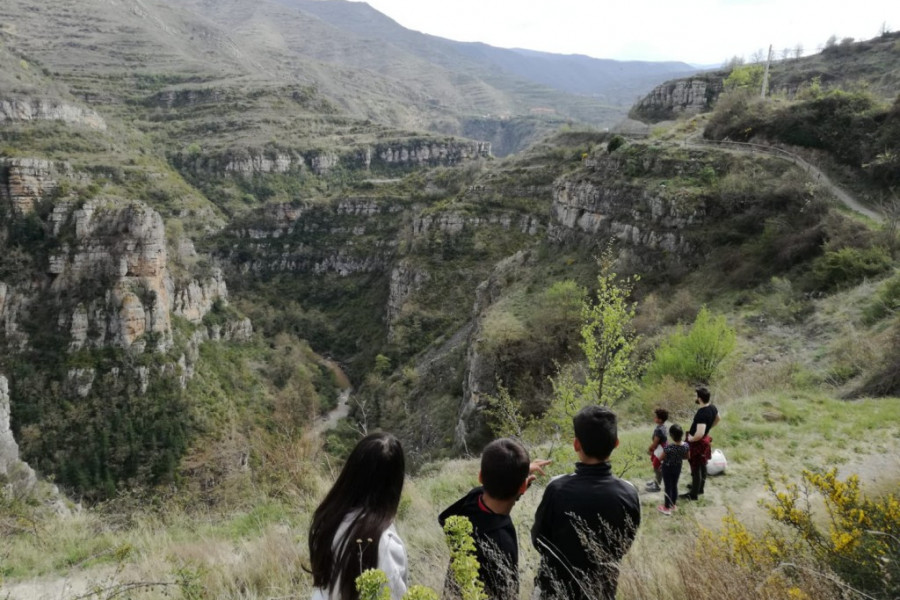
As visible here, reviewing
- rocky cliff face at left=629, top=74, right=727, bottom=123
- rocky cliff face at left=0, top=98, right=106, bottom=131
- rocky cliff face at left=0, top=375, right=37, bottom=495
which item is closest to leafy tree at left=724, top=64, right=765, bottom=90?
rocky cliff face at left=629, top=74, right=727, bottom=123

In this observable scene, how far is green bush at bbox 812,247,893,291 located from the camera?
47.5 ft

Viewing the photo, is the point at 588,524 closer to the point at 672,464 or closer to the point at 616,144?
the point at 672,464

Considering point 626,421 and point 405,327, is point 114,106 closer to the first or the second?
point 405,327

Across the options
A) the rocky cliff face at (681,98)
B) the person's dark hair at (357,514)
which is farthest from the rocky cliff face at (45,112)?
the person's dark hair at (357,514)

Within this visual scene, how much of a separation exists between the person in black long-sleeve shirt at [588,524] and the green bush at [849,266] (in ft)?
51.4

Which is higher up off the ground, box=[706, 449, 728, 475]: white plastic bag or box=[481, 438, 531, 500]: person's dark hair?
Result: box=[481, 438, 531, 500]: person's dark hair

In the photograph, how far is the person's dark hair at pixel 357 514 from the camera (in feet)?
8.09

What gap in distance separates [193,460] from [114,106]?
9787cm

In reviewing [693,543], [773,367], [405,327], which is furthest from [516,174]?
[693,543]

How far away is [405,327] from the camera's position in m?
41.8

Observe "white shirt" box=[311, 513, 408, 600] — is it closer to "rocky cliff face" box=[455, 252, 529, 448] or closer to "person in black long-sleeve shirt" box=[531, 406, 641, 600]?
"person in black long-sleeve shirt" box=[531, 406, 641, 600]

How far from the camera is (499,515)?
9.45 ft

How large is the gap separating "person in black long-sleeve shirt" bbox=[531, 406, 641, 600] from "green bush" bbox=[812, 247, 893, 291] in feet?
51.4

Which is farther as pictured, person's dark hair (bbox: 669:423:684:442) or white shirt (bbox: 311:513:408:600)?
person's dark hair (bbox: 669:423:684:442)
